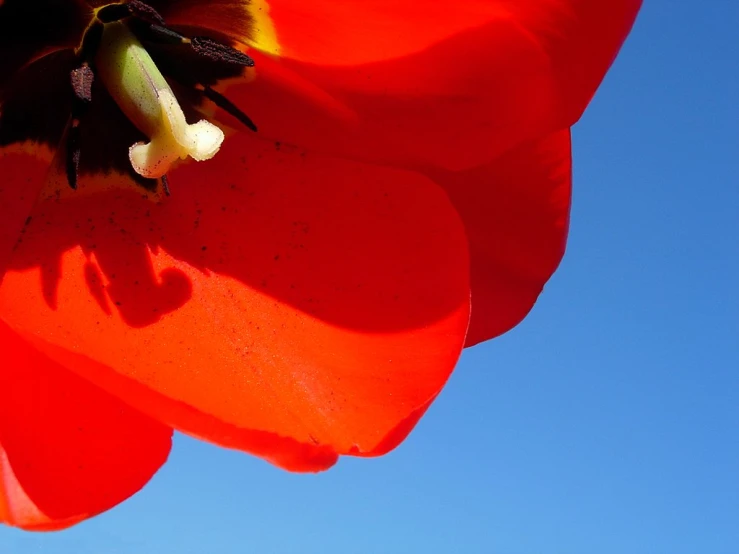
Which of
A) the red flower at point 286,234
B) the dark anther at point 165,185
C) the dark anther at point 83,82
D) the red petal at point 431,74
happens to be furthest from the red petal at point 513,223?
the dark anther at point 83,82

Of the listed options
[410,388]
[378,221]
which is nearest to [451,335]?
[410,388]

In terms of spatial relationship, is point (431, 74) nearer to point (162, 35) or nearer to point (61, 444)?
point (162, 35)

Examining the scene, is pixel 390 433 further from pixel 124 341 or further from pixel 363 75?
pixel 363 75

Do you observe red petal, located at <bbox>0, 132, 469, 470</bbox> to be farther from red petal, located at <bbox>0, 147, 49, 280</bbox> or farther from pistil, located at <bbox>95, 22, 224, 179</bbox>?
pistil, located at <bbox>95, 22, 224, 179</bbox>

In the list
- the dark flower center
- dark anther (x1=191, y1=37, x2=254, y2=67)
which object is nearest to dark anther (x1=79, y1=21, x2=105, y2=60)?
the dark flower center

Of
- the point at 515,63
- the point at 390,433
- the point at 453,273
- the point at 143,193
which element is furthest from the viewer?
the point at 143,193
